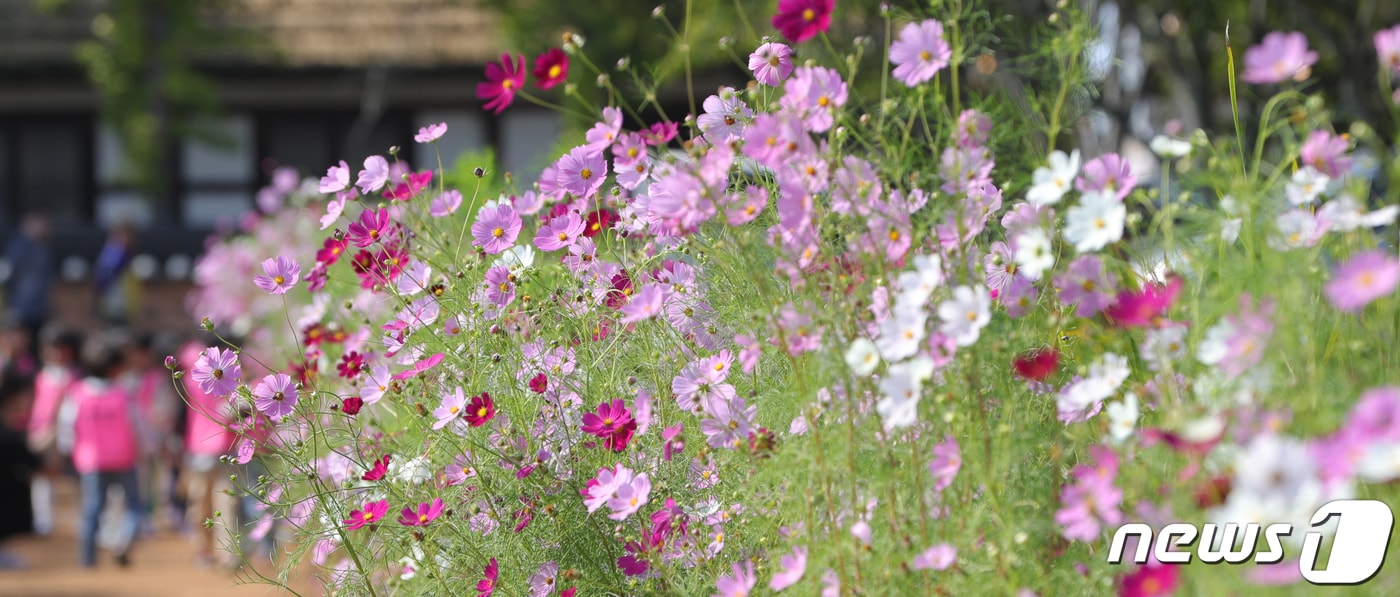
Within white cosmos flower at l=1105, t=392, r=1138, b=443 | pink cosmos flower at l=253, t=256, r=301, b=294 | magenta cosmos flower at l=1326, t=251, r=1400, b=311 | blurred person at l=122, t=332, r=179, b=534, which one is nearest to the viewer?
magenta cosmos flower at l=1326, t=251, r=1400, b=311

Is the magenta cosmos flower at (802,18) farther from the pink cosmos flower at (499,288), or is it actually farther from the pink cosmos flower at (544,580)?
the pink cosmos flower at (544,580)

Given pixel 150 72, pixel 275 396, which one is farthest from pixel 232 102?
pixel 275 396

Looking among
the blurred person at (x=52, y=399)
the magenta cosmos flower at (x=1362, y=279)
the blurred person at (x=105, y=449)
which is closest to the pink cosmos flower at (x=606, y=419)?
the magenta cosmos flower at (x=1362, y=279)

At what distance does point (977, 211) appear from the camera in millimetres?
1713

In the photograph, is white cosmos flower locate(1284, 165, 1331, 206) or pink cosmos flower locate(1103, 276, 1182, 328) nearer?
pink cosmos flower locate(1103, 276, 1182, 328)

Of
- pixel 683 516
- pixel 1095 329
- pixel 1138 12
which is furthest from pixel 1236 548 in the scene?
pixel 1138 12

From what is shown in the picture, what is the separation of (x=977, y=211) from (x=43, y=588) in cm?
582

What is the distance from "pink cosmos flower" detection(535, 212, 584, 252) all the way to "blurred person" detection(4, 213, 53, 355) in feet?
32.3

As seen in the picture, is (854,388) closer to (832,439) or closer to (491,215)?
(832,439)

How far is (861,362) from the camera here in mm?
1502

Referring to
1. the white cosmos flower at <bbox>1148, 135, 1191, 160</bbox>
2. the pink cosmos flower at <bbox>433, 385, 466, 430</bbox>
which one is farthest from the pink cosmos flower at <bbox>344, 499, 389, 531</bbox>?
the white cosmos flower at <bbox>1148, 135, 1191, 160</bbox>

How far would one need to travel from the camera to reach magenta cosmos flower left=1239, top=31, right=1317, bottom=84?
4.47 ft
